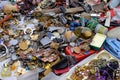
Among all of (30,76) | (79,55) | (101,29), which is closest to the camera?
(30,76)

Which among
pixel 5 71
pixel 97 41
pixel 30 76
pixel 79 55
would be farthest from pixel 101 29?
pixel 5 71

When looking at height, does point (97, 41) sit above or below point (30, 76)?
above

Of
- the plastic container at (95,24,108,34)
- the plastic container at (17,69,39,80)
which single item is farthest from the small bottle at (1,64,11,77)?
the plastic container at (95,24,108,34)

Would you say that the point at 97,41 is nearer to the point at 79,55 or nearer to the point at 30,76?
the point at 79,55

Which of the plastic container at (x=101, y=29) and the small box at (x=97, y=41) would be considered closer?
the small box at (x=97, y=41)

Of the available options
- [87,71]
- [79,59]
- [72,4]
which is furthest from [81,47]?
[72,4]

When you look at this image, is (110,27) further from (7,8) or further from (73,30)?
(7,8)

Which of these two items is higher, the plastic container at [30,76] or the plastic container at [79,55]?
the plastic container at [79,55]

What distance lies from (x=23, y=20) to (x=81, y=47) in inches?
30.5

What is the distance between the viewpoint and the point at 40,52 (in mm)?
2902

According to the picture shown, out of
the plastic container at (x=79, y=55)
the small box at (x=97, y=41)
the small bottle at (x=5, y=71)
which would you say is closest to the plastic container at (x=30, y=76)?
the small bottle at (x=5, y=71)

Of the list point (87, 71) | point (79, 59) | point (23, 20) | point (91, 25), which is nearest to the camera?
point (87, 71)

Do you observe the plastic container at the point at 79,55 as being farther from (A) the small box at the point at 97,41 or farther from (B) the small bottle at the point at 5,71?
(B) the small bottle at the point at 5,71

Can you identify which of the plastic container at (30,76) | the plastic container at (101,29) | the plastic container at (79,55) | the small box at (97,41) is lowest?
the plastic container at (30,76)
